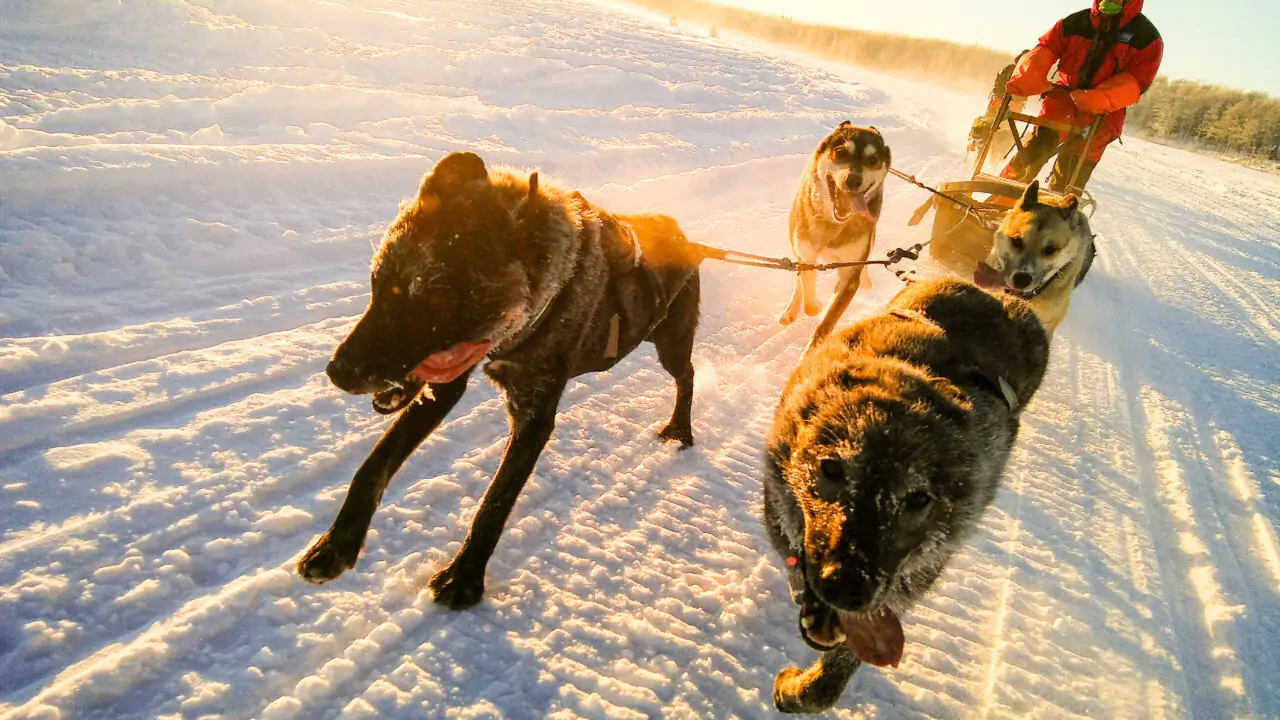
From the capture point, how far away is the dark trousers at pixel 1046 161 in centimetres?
681

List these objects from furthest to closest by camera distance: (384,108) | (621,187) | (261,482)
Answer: (384,108) < (621,187) < (261,482)

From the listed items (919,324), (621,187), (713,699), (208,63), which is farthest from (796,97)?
(713,699)

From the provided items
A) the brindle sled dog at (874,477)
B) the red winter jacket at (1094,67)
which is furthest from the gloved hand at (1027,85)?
the brindle sled dog at (874,477)

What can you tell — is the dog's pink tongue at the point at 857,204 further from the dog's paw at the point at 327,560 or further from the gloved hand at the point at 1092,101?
the dog's paw at the point at 327,560

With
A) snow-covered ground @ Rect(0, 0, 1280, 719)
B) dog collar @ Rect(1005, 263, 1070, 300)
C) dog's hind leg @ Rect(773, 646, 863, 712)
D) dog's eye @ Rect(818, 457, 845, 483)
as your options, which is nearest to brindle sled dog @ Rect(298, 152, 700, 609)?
snow-covered ground @ Rect(0, 0, 1280, 719)

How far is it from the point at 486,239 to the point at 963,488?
61.6 inches

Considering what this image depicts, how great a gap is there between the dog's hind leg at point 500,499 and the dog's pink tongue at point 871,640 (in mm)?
1202

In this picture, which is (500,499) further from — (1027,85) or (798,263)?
(1027,85)

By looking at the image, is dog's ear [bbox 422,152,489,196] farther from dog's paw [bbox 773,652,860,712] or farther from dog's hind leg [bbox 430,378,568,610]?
dog's paw [bbox 773,652,860,712]

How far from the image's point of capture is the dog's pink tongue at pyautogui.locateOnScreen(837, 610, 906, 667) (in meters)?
1.64

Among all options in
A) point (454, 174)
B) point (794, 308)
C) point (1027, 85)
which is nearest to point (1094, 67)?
point (1027, 85)

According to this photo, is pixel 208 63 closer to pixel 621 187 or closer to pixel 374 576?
pixel 621 187

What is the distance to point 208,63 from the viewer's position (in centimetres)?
852

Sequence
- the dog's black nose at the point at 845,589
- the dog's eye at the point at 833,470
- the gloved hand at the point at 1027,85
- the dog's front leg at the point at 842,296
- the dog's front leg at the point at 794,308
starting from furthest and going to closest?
the gloved hand at the point at 1027,85 < the dog's front leg at the point at 794,308 < the dog's front leg at the point at 842,296 < the dog's eye at the point at 833,470 < the dog's black nose at the point at 845,589
